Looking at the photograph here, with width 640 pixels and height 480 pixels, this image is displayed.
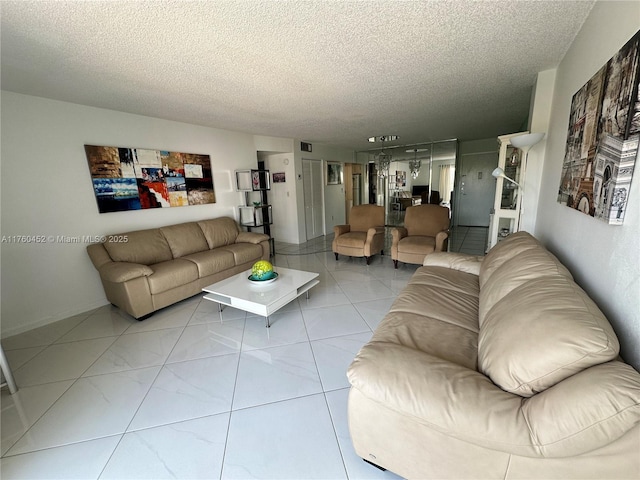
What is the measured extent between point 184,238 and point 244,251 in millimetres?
821

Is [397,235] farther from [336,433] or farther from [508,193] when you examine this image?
[336,433]

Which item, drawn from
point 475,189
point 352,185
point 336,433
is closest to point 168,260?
point 336,433

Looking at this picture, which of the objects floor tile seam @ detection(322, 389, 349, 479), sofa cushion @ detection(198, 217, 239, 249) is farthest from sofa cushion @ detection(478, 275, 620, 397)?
sofa cushion @ detection(198, 217, 239, 249)

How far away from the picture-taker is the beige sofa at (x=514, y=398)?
2.33 feet

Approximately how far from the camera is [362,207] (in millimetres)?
4605

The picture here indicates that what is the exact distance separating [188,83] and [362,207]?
3117mm

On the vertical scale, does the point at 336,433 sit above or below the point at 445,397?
below

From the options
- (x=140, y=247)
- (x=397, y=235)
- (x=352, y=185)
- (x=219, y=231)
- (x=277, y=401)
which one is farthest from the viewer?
(x=352, y=185)

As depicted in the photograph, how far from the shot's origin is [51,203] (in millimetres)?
2668

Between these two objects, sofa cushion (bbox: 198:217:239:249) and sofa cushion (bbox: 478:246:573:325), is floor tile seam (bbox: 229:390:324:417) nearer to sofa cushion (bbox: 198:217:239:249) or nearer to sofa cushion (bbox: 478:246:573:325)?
sofa cushion (bbox: 478:246:573:325)

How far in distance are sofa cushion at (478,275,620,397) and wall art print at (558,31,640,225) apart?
43cm

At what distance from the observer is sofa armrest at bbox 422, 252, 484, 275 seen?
2.37 meters

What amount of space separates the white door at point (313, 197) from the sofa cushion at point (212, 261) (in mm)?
2747

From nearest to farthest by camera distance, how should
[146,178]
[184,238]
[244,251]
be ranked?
[146,178] < [184,238] < [244,251]
